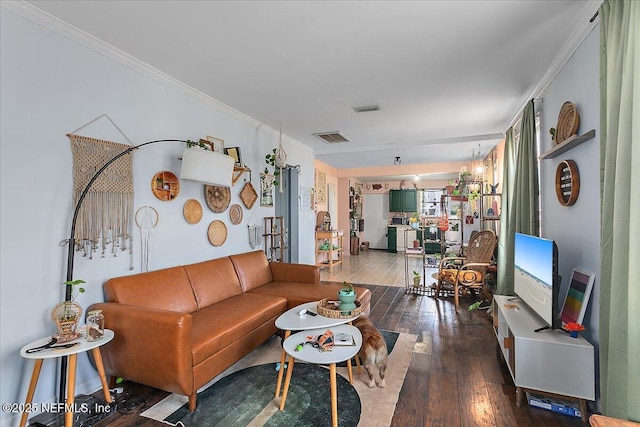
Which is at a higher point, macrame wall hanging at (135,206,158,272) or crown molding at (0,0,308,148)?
crown molding at (0,0,308,148)

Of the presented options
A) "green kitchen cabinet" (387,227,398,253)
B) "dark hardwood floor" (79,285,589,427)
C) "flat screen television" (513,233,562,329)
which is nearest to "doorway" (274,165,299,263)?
"dark hardwood floor" (79,285,589,427)

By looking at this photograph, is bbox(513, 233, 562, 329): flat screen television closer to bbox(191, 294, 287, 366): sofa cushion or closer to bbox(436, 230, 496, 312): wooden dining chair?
bbox(436, 230, 496, 312): wooden dining chair

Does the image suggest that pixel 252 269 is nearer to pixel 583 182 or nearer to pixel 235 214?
pixel 235 214

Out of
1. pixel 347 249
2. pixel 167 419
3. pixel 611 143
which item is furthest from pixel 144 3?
pixel 347 249

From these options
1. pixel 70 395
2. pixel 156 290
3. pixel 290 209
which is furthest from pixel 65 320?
pixel 290 209

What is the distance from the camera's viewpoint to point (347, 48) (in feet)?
7.93

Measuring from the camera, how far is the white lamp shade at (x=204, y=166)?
8.99 ft

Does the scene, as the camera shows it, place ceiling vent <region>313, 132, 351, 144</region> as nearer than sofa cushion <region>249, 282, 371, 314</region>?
No

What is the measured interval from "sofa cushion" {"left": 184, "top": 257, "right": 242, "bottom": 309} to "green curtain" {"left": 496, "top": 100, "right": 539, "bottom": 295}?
317 cm

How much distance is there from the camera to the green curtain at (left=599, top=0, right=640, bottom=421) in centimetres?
143

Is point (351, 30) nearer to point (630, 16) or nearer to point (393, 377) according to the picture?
point (630, 16)

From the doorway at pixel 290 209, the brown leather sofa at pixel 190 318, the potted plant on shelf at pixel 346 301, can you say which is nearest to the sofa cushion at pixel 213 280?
the brown leather sofa at pixel 190 318

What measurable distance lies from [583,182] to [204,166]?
119 inches

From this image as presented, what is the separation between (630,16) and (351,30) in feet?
4.89
